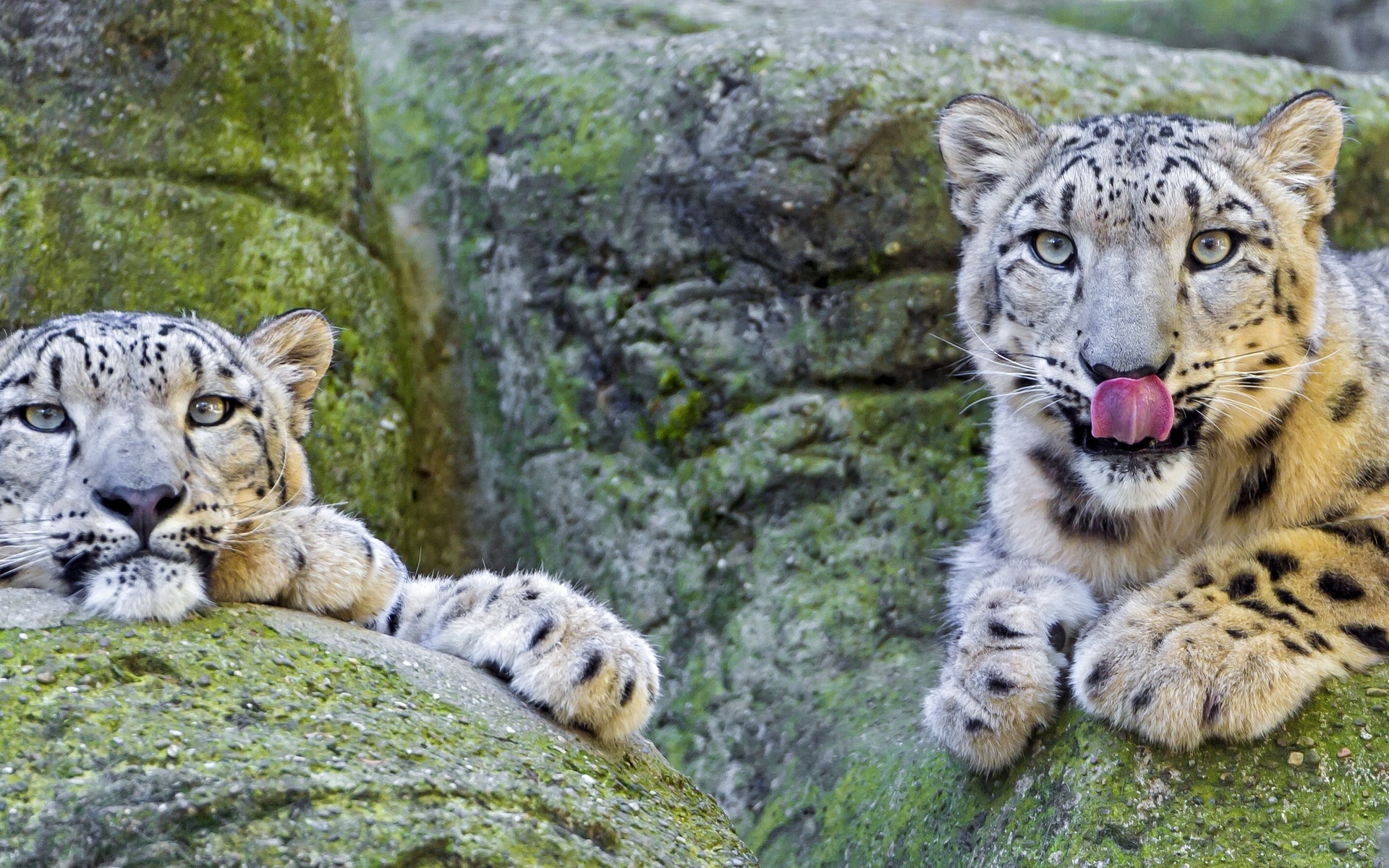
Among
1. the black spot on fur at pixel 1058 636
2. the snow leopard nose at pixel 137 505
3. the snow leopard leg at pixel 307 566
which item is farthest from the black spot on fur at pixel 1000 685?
the snow leopard nose at pixel 137 505

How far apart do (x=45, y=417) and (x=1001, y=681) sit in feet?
7.85

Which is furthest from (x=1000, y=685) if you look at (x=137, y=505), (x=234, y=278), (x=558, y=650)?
(x=234, y=278)

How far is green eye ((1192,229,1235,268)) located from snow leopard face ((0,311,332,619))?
2.45 metres

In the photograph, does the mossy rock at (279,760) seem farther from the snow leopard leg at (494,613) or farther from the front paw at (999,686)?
the front paw at (999,686)

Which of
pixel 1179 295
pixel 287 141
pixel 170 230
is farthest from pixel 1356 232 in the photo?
pixel 170 230

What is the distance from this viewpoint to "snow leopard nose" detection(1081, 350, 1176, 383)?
11.5ft

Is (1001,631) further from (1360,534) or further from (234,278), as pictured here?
(234,278)

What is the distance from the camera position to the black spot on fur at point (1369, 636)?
340 cm

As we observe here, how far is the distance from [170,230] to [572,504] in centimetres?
183

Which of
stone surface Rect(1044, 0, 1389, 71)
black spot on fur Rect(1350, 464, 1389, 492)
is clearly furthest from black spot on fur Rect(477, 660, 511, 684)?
stone surface Rect(1044, 0, 1389, 71)

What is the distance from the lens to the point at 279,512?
3.49 m

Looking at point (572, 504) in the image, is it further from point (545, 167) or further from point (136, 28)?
point (136, 28)

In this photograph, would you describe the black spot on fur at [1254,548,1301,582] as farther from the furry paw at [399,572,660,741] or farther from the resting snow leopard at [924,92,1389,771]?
the furry paw at [399,572,660,741]

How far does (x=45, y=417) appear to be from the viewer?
339 cm
